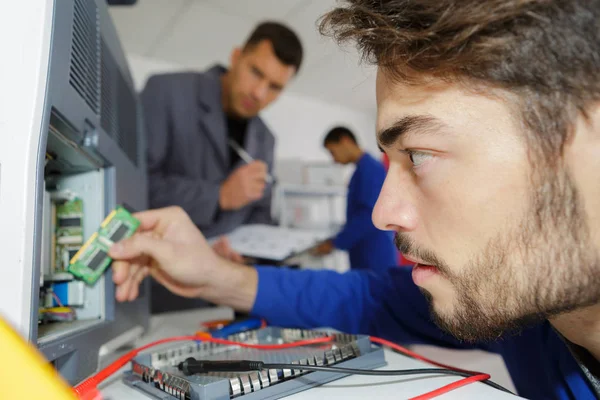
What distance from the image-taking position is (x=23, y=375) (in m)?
0.17

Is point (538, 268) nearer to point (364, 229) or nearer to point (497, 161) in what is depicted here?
point (497, 161)

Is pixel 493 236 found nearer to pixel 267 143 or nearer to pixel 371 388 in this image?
pixel 371 388

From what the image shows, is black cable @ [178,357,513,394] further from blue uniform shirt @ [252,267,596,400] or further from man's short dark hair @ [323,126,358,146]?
man's short dark hair @ [323,126,358,146]

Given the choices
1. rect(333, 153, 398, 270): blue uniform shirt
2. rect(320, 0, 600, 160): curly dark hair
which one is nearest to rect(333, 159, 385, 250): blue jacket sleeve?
rect(333, 153, 398, 270): blue uniform shirt

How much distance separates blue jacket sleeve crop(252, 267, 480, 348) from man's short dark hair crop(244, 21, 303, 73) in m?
1.09

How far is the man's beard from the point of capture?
1.27ft

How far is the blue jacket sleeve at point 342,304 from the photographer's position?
74cm

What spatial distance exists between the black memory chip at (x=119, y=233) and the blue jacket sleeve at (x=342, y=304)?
262 mm

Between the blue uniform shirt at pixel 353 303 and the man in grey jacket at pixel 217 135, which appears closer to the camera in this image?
the blue uniform shirt at pixel 353 303

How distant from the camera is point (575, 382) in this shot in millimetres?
451

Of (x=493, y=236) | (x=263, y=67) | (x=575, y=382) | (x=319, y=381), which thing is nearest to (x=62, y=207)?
(x=319, y=381)

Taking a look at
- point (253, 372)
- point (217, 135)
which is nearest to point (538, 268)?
point (253, 372)

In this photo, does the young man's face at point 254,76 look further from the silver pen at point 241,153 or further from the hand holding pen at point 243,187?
the hand holding pen at point 243,187

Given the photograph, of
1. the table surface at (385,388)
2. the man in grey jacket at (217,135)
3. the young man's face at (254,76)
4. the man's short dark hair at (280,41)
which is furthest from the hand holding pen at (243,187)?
the table surface at (385,388)
